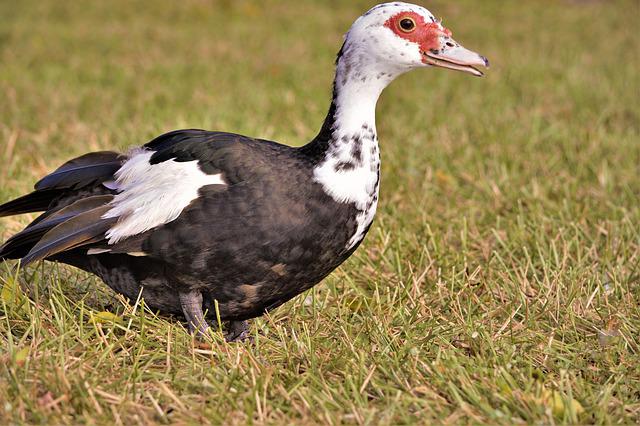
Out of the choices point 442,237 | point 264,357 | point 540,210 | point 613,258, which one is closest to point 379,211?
point 442,237

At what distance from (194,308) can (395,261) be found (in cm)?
119

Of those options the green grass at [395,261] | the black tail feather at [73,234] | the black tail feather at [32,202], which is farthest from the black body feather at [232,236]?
the black tail feather at [32,202]

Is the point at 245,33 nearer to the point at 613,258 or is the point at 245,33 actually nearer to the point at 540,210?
the point at 540,210

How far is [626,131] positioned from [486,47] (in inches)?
129

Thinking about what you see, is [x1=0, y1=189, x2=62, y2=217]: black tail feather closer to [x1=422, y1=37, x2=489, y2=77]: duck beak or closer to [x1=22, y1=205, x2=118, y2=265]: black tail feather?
[x1=22, y1=205, x2=118, y2=265]: black tail feather

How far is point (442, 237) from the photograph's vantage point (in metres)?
4.30

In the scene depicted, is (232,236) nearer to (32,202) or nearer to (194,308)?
(194,308)

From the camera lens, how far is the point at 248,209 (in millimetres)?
2994

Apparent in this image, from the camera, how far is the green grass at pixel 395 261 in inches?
109

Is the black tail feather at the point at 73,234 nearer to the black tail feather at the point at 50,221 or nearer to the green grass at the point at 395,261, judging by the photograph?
the black tail feather at the point at 50,221

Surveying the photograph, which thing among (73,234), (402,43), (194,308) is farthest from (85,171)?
(402,43)

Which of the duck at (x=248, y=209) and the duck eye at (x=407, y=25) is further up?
the duck eye at (x=407, y=25)

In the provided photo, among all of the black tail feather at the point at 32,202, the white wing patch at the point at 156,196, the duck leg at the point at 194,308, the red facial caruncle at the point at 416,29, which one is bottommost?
the duck leg at the point at 194,308

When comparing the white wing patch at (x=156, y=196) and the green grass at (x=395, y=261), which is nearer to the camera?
the green grass at (x=395, y=261)
